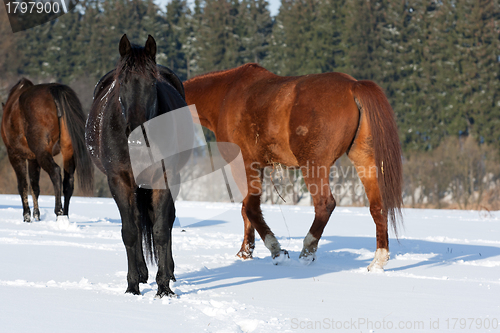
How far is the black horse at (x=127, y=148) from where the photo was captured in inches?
138

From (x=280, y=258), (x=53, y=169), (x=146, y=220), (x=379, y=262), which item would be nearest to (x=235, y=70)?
(x=280, y=258)

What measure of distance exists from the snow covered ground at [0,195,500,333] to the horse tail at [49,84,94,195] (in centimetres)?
80

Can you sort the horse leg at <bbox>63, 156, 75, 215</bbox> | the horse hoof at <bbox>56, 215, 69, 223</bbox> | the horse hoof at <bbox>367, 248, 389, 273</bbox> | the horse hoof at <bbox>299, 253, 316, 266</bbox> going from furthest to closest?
the horse leg at <bbox>63, 156, 75, 215</bbox>, the horse hoof at <bbox>56, 215, 69, 223</bbox>, the horse hoof at <bbox>299, 253, 316, 266</bbox>, the horse hoof at <bbox>367, 248, 389, 273</bbox>

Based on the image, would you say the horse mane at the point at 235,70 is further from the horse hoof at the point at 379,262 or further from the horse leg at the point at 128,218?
the horse leg at the point at 128,218

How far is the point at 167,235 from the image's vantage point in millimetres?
3959

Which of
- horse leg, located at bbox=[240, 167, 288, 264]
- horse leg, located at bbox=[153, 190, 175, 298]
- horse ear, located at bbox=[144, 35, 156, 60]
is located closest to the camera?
horse ear, located at bbox=[144, 35, 156, 60]

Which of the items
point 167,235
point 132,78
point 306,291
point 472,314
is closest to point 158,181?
point 167,235

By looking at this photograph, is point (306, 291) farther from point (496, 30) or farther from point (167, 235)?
point (496, 30)

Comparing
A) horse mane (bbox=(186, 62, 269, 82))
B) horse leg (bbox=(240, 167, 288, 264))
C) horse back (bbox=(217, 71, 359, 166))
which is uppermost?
horse mane (bbox=(186, 62, 269, 82))

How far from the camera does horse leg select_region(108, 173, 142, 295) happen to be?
3916 millimetres

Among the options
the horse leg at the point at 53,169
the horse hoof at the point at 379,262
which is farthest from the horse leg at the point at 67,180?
the horse hoof at the point at 379,262

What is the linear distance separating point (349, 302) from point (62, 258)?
312 cm

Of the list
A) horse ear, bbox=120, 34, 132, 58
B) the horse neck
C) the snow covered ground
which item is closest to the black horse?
horse ear, bbox=120, 34, 132, 58

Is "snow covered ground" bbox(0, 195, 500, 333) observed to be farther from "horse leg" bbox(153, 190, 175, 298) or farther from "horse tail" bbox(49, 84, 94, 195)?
"horse tail" bbox(49, 84, 94, 195)
